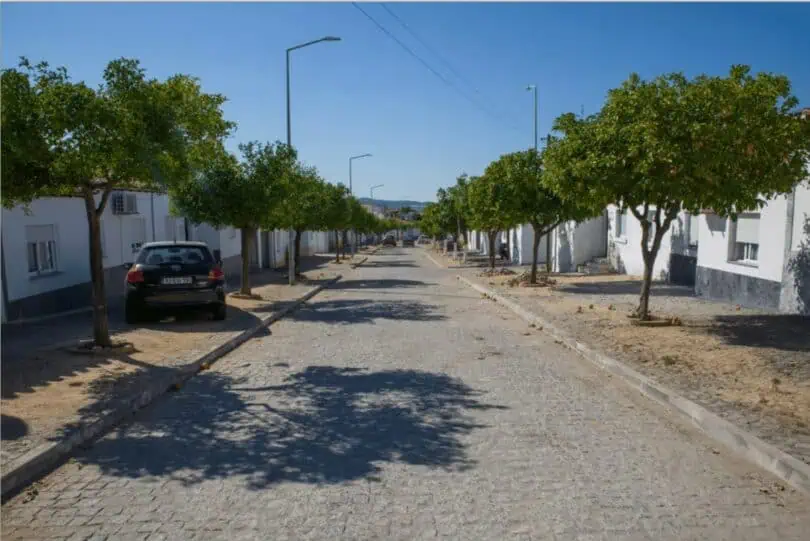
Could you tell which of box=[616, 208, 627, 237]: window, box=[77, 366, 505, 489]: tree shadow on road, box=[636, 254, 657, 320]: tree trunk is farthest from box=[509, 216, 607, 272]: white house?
box=[77, 366, 505, 489]: tree shadow on road

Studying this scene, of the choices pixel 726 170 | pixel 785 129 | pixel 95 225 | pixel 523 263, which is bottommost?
pixel 523 263

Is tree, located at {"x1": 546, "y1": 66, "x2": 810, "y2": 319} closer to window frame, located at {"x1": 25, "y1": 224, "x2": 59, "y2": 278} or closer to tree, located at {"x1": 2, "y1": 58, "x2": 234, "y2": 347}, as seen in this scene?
tree, located at {"x1": 2, "y1": 58, "x2": 234, "y2": 347}

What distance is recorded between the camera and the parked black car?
452 inches

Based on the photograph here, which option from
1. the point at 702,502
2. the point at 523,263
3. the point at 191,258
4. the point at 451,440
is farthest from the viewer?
the point at 523,263

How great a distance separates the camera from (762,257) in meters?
12.5

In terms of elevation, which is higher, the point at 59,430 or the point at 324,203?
the point at 324,203

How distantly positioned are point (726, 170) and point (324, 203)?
21740 mm

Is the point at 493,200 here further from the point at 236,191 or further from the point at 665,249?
the point at 236,191

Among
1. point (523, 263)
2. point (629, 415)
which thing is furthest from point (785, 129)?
point (523, 263)

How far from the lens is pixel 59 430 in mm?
5367

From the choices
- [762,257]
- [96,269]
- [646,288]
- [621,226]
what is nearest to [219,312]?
[96,269]

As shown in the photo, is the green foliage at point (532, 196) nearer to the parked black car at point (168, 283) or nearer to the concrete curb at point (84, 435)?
the parked black car at point (168, 283)

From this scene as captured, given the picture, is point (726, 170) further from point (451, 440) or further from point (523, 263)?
point (523, 263)

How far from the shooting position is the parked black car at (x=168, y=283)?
11.5 metres
